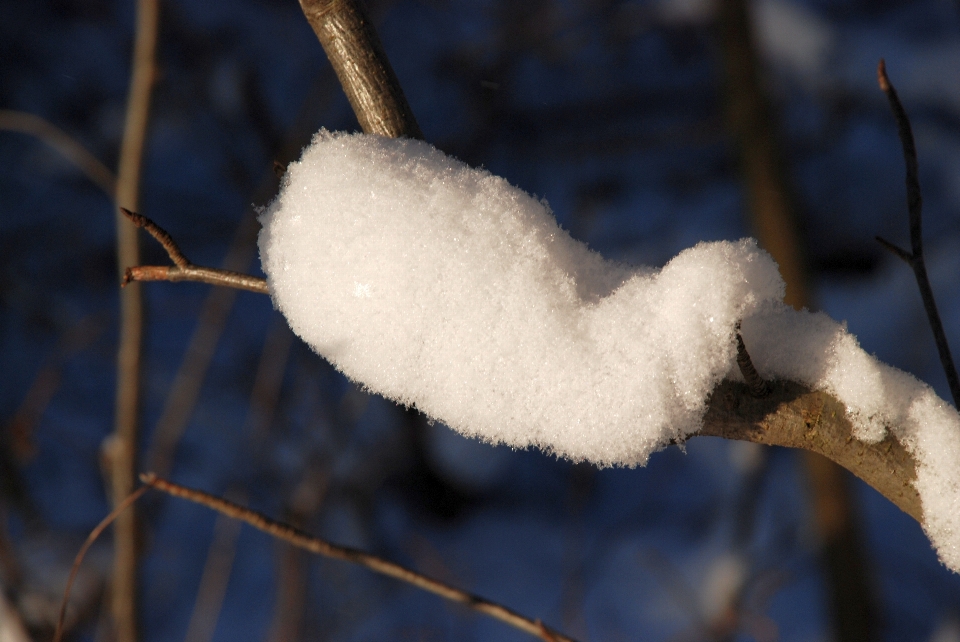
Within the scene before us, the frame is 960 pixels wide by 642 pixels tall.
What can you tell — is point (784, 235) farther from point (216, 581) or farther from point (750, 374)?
point (216, 581)

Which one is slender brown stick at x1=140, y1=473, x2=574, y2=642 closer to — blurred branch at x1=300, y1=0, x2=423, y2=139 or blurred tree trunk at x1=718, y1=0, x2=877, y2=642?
blurred branch at x1=300, y1=0, x2=423, y2=139

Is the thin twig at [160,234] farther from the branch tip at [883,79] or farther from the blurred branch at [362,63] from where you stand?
the branch tip at [883,79]

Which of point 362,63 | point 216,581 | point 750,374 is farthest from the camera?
point 216,581

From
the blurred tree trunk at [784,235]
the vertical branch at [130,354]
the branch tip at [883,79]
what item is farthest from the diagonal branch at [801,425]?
the blurred tree trunk at [784,235]

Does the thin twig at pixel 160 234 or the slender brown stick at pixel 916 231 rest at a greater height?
the slender brown stick at pixel 916 231

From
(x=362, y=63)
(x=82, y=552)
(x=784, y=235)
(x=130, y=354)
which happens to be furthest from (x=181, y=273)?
(x=784, y=235)

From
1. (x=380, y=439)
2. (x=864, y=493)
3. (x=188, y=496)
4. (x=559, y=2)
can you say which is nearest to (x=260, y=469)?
(x=380, y=439)

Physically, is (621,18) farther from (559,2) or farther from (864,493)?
(864,493)

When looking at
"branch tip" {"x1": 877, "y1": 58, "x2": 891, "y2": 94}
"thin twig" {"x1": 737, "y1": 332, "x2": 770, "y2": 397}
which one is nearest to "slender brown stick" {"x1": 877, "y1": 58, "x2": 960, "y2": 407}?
"branch tip" {"x1": 877, "y1": 58, "x2": 891, "y2": 94}
